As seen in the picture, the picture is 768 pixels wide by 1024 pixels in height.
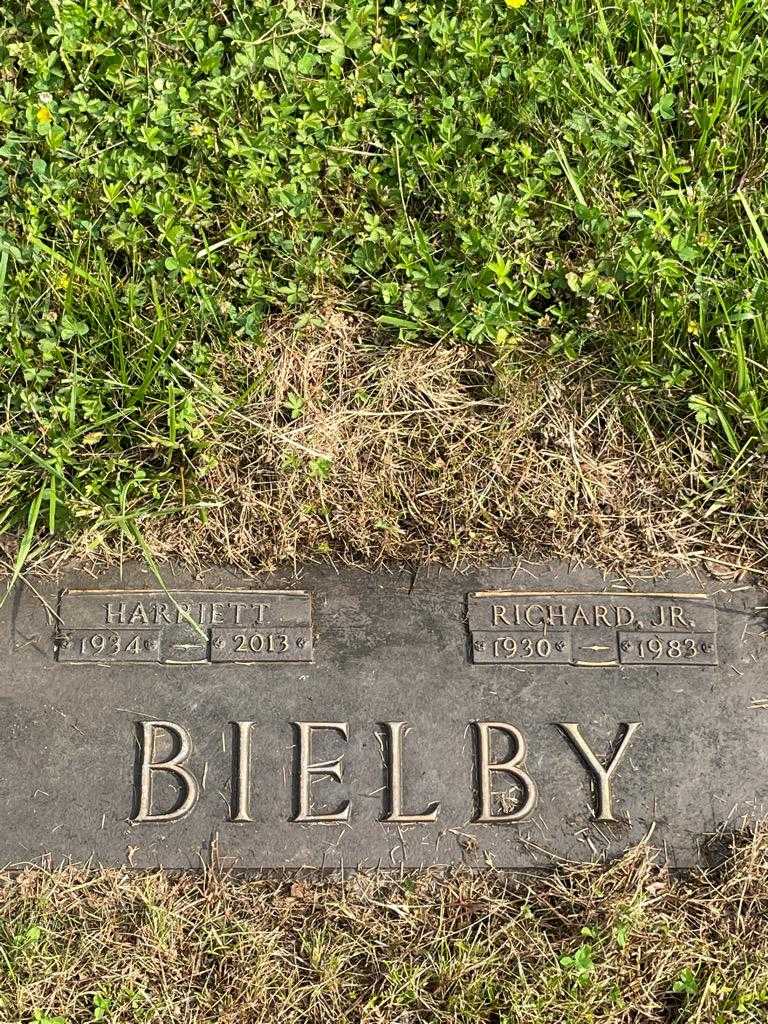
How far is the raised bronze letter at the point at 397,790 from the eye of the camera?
234cm

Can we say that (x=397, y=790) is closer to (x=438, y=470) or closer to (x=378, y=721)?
(x=378, y=721)

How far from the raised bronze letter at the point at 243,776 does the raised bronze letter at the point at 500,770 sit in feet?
1.87

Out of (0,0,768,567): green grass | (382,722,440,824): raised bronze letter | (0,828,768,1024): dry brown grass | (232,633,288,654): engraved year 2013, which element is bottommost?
(0,828,768,1024): dry brown grass

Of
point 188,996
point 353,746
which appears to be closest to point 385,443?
point 353,746

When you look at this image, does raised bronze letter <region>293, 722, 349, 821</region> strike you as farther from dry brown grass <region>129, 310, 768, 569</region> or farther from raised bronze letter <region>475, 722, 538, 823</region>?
dry brown grass <region>129, 310, 768, 569</region>

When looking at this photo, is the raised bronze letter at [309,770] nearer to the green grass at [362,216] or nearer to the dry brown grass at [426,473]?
the dry brown grass at [426,473]

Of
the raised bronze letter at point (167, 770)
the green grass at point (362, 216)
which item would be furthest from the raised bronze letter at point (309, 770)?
the green grass at point (362, 216)

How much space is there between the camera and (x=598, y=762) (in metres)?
2.38

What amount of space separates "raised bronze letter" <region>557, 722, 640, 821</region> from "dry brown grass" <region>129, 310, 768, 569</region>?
447 millimetres

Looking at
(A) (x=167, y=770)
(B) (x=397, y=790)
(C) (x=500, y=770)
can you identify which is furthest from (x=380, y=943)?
(A) (x=167, y=770)

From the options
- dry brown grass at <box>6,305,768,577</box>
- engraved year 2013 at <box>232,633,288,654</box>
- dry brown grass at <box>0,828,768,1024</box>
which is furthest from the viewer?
dry brown grass at <box>6,305,768,577</box>

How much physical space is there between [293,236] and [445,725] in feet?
4.63

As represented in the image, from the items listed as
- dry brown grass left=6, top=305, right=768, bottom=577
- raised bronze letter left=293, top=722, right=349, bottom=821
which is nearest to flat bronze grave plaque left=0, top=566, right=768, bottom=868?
raised bronze letter left=293, top=722, right=349, bottom=821

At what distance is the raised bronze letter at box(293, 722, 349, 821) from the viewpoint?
234cm
